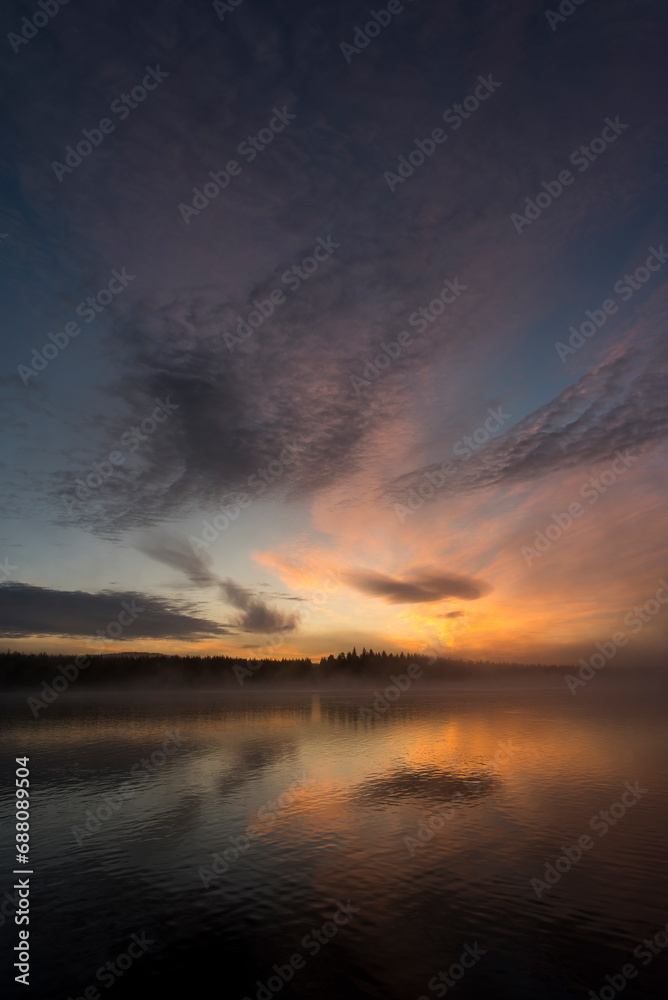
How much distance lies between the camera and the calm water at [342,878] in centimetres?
1766

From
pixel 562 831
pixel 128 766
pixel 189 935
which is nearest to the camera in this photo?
pixel 189 935

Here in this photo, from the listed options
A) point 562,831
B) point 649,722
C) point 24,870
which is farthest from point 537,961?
point 649,722

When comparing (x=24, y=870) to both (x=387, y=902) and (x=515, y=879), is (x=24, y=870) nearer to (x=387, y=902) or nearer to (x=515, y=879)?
(x=387, y=902)

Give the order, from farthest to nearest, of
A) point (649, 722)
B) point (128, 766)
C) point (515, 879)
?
1. point (649, 722)
2. point (128, 766)
3. point (515, 879)

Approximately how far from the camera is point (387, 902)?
74.5 feet

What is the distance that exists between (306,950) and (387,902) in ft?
16.7

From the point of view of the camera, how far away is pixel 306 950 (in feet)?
62.4

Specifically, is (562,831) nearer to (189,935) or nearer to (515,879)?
(515,879)

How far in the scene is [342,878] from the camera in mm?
25234

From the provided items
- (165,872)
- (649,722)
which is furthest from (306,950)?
(649,722)

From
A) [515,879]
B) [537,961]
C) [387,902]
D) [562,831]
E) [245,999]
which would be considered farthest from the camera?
[562,831]

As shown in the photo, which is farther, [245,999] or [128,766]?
[128,766]

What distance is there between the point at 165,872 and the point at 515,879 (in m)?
17.2

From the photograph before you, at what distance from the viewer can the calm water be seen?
1766cm
